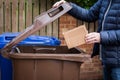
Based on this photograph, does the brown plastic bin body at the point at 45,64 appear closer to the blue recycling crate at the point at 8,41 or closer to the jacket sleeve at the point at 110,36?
the jacket sleeve at the point at 110,36

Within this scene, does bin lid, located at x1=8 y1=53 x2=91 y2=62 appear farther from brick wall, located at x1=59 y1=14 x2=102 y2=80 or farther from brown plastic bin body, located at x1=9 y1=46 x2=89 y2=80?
brick wall, located at x1=59 y1=14 x2=102 y2=80

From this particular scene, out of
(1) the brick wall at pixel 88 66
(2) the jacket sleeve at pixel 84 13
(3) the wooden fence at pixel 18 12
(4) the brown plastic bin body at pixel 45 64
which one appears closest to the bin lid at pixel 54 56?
(4) the brown plastic bin body at pixel 45 64

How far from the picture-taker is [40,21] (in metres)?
3.77

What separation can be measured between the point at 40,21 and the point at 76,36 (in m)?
0.40

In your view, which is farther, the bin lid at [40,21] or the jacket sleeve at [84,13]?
the jacket sleeve at [84,13]

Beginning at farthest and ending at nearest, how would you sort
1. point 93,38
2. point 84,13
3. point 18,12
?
point 18,12
point 84,13
point 93,38

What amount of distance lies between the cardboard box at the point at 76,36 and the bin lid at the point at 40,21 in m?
0.23

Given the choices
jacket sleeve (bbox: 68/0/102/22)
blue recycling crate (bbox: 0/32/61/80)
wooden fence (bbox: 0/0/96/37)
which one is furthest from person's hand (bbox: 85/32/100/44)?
wooden fence (bbox: 0/0/96/37)

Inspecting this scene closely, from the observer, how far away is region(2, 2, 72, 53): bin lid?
374cm

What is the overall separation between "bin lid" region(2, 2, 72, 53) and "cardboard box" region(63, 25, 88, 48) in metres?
0.23

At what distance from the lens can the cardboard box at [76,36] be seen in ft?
12.3

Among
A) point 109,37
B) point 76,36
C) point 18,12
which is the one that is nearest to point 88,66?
point 18,12

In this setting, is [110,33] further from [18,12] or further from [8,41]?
[18,12]

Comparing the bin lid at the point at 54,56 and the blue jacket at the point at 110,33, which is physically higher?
the blue jacket at the point at 110,33
